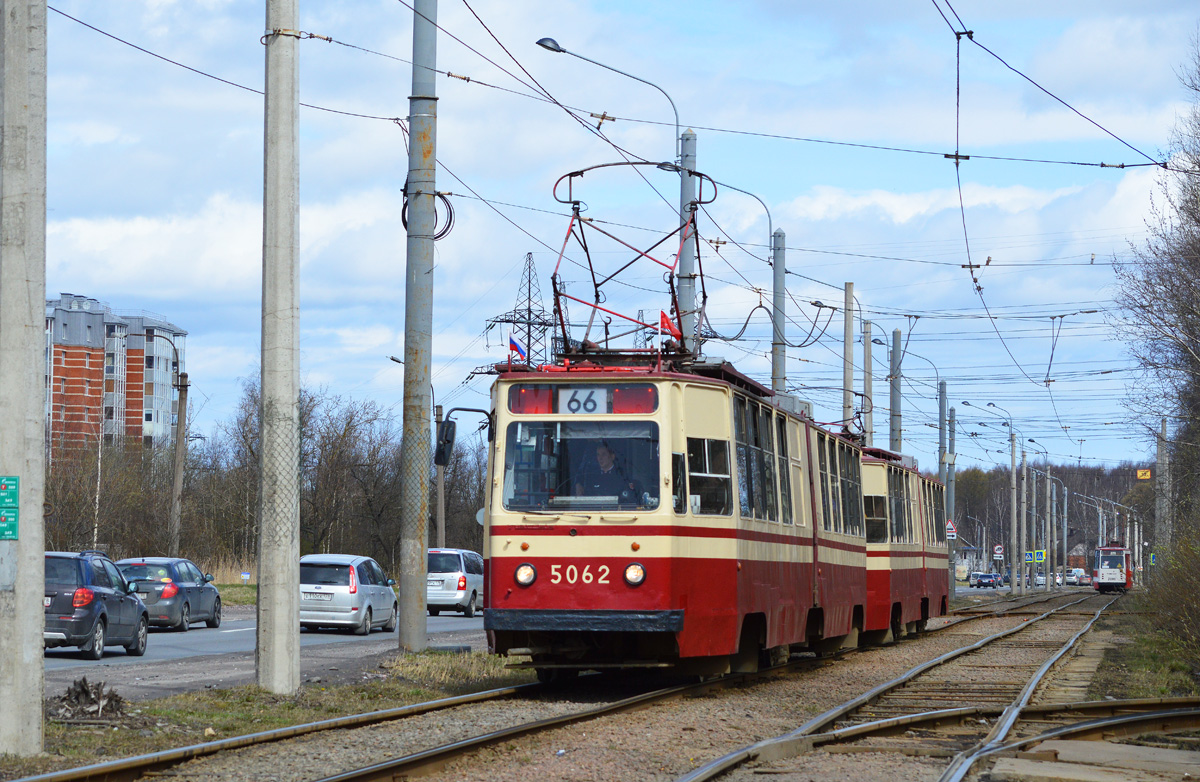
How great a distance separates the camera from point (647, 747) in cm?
1054

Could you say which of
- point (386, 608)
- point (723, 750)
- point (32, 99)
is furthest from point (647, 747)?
point (386, 608)

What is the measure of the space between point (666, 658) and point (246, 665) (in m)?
6.81

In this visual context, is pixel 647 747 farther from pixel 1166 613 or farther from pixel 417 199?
pixel 1166 613

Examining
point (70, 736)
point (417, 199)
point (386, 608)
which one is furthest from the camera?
point (386, 608)

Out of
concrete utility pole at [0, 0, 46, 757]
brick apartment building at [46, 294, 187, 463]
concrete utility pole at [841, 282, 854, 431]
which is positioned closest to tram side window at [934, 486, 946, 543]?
concrete utility pole at [841, 282, 854, 431]

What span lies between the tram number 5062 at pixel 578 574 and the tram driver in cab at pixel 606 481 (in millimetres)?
653

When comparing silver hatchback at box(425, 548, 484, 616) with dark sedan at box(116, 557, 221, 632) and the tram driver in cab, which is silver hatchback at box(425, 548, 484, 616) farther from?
the tram driver in cab

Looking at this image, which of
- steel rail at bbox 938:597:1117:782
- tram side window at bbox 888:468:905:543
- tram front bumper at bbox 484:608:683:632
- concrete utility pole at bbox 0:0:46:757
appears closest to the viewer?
steel rail at bbox 938:597:1117:782

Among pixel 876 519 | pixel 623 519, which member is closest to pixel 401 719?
pixel 623 519

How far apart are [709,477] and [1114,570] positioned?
7338cm

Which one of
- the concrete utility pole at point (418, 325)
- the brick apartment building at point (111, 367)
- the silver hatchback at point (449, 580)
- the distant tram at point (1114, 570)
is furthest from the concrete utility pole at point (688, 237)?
the brick apartment building at point (111, 367)

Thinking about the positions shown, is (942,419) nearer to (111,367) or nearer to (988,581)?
(988,581)

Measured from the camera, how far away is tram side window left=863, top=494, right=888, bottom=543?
24094mm

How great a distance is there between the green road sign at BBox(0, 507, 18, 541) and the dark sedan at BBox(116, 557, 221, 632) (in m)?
18.6
